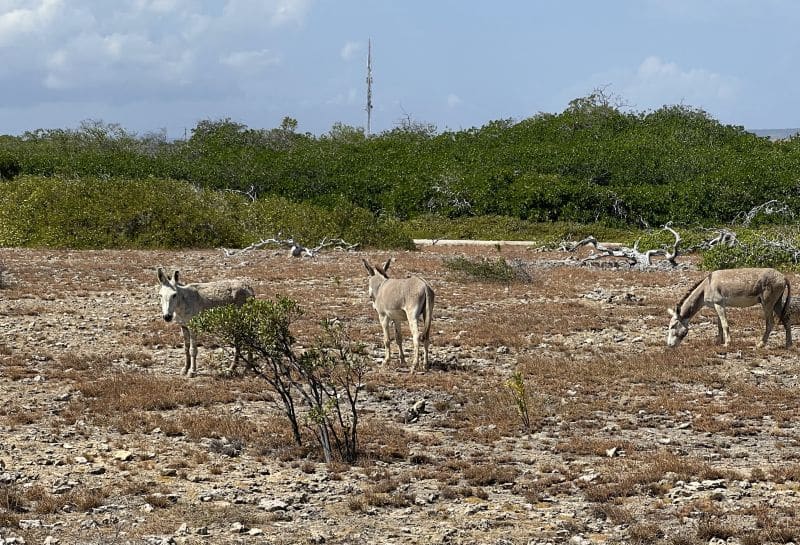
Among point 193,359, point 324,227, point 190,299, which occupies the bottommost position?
point 193,359

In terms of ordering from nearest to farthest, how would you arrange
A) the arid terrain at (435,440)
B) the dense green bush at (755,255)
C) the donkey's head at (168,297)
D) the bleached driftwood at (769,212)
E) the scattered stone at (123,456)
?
the arid terrain at (435,440)
the scattered stone at (123,456)
the donkey's head at (168,297)
the dense green bush at (755,255)
the bleached driftwood at (769,212)

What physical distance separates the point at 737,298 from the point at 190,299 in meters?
9.96

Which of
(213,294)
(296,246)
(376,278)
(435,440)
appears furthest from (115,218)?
(435,440)

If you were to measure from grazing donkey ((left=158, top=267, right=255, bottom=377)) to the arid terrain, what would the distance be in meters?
0.55

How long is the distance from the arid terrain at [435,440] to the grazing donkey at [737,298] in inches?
19.5

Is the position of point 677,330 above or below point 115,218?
below

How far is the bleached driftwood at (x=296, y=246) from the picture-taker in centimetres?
3531

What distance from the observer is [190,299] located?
15.6 metres

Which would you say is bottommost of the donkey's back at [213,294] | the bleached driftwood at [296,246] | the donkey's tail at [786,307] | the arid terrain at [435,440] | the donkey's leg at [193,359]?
the arid terrain at [435,440]

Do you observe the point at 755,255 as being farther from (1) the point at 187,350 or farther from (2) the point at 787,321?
(1) the point at 187,350

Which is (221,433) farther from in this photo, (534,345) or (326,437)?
(534,345)

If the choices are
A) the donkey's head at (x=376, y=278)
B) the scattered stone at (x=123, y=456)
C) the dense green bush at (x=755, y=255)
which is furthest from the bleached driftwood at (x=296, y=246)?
the scattered stone at (x=123, y=456)

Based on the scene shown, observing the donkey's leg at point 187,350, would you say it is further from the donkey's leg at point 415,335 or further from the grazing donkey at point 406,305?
the donkey's leg at point 415,335

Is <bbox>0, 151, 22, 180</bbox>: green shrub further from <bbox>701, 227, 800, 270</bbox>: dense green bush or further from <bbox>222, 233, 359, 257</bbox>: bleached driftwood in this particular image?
<bbox>701, 227, 800, 270</bbox>: dense green bush
